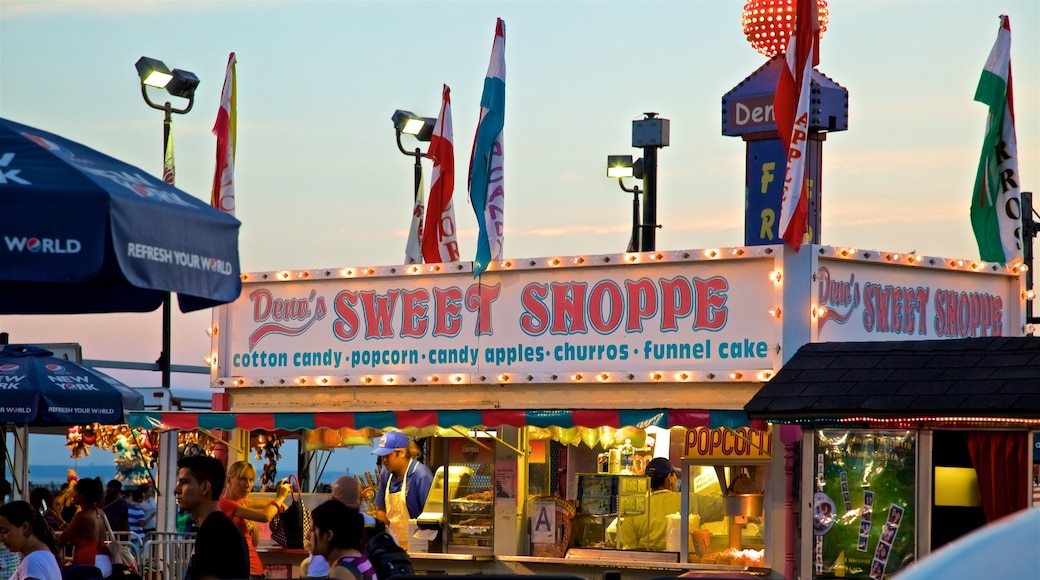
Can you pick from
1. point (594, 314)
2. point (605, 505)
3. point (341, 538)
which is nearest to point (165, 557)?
point (605, 505)

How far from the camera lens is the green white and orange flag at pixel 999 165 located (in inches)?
645

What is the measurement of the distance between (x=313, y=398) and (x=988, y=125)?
781 centimetres

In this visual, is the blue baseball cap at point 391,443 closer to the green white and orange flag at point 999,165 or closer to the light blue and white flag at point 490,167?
the light blue and white flag at point 490,167

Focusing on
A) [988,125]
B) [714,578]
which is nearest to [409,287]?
[988,125]

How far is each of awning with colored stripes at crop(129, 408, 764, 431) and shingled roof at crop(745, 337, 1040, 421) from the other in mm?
611

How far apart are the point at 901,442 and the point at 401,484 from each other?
17.7 ft

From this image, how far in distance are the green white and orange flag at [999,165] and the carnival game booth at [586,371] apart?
31 cm

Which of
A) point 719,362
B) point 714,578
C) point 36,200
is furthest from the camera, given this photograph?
point 719,362

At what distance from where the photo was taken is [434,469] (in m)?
17.6

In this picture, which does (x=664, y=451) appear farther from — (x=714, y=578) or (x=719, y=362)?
(x=714, y=578)

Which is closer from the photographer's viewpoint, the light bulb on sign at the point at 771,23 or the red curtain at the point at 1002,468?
the red curtain at the point at 1002,468

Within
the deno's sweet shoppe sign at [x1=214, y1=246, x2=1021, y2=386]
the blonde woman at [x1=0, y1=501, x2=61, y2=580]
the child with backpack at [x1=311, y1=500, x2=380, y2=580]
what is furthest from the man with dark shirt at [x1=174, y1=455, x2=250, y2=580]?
the deno's sweet shoppe sign at [x1=214, y1=246, x2=1021, y2=386]

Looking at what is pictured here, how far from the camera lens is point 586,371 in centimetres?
1595

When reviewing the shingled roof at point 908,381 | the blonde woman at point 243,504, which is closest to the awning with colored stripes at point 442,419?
the shingled roof at point 908,381
